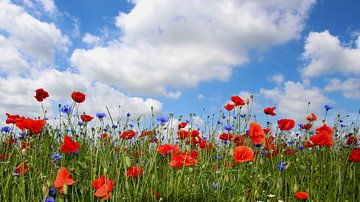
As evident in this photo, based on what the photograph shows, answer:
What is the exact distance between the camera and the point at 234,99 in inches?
145

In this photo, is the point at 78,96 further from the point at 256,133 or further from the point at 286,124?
the point at 286,124

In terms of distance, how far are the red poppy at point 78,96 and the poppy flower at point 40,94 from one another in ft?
1.12

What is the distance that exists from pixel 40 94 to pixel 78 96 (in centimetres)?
42

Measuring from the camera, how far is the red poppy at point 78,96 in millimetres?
3658

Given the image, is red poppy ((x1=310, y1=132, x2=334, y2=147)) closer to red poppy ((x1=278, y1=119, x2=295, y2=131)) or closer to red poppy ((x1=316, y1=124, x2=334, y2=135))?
red poppy ((x1=316, y1=124, x2=334, y2=135))

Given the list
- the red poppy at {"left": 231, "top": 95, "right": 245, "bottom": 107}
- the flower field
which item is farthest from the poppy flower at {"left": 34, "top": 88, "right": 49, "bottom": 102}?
the red poppy at {"left": 231, "top": 95, "right": 245, "bottom": 107}

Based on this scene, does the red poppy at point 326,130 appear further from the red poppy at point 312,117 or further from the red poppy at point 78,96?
the red poppy at point 78,96

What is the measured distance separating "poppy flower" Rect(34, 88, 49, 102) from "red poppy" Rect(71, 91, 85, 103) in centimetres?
34

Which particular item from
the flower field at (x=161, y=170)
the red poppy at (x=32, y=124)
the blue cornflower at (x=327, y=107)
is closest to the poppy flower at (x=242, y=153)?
the flower field at (x=161, y=170)

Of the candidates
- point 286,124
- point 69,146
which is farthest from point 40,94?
point 286,124

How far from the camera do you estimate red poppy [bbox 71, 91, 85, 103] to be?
366 cm

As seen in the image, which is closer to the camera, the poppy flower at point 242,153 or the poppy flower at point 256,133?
the poppy flower at point 242,153

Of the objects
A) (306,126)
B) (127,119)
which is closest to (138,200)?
(127,119)

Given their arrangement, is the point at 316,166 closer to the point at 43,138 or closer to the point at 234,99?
the point at 234,99
